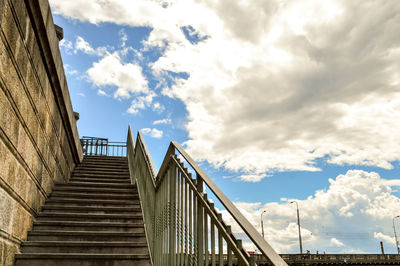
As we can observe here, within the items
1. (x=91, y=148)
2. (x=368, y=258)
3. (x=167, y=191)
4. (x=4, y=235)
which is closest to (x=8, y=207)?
(x=4, y=235)

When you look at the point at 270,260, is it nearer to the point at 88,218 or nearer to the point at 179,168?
the point at 179,168

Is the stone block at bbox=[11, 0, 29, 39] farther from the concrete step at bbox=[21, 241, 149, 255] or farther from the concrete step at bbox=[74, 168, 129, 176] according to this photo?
the concrete step at bbox=[74, 168, 129, 176]

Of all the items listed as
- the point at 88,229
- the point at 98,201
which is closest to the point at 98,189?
the point at 98,201

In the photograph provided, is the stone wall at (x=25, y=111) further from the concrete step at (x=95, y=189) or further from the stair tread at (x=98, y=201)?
the concrete step at (x=95, y=189)

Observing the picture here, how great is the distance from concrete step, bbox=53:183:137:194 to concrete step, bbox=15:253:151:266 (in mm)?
2599

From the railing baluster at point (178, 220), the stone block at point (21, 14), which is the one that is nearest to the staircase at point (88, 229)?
the railing baluster at point (178, 220)

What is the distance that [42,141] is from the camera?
18.0 ft

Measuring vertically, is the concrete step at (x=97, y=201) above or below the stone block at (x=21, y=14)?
below

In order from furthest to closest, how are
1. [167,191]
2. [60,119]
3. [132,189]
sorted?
[132,189] → [60,119] → [167,191]

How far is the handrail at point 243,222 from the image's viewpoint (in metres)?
1.90

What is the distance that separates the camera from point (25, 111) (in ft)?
14.1

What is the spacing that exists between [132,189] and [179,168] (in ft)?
14.5

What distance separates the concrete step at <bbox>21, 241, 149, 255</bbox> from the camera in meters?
4.80

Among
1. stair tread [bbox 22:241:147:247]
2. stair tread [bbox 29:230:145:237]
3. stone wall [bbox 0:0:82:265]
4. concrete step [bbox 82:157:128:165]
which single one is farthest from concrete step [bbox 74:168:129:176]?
stair tread [bbox 22:241:147:247]
